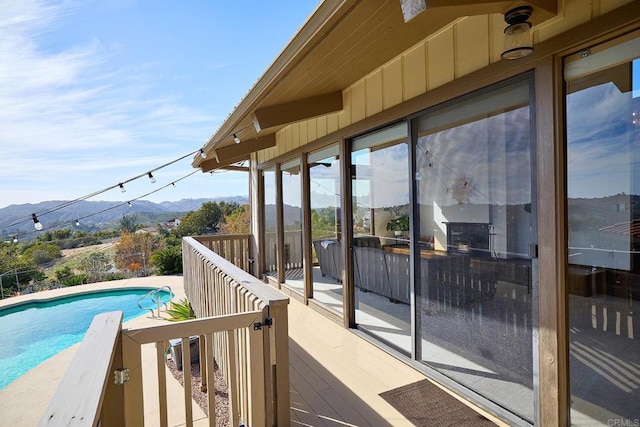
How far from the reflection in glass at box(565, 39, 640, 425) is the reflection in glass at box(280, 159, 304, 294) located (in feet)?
12.0

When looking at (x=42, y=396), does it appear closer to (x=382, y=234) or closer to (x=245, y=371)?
(x=245, y=371)

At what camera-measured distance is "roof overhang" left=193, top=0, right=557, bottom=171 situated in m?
1.73

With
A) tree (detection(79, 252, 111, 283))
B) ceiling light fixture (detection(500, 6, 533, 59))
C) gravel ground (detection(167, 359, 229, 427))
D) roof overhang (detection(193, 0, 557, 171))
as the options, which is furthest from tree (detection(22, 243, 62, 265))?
ceiling light fixture (detection(500, 6, 533, 59))

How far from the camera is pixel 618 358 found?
1.65 meters

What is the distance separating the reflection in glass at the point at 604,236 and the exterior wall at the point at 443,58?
0.68 ft

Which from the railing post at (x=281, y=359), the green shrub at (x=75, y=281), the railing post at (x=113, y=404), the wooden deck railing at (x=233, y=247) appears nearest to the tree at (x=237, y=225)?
the green shrub at (x=75, y=281)

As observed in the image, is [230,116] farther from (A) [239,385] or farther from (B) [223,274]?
(A) [239,385]

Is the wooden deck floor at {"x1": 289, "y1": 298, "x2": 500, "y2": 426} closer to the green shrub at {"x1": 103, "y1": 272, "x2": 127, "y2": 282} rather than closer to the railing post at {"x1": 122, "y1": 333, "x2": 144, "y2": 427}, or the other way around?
the railing post at {"x1": 122, "y1": 333, "x2": 144, "y2": 427}

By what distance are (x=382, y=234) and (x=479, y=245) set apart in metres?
1.13

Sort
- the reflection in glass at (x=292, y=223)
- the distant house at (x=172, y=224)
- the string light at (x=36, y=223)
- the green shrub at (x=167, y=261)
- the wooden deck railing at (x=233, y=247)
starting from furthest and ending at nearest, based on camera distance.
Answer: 1. the distant house at (x=172, y=224)
2. the green shrub at (x=167, y=261)
3. the string light at (x=36, y=223)
4. the wooden deck railing at (x=233, y=247)
5. the reflection in glass at (x=292, y=223)

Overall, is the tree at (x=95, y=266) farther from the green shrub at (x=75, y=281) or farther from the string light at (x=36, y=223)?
the string light at (x=36, y=223)

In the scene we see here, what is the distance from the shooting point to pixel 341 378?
2764 millimetres

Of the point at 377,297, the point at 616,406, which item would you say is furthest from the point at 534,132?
the point at 377,297

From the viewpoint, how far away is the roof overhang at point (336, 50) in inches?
68.3
